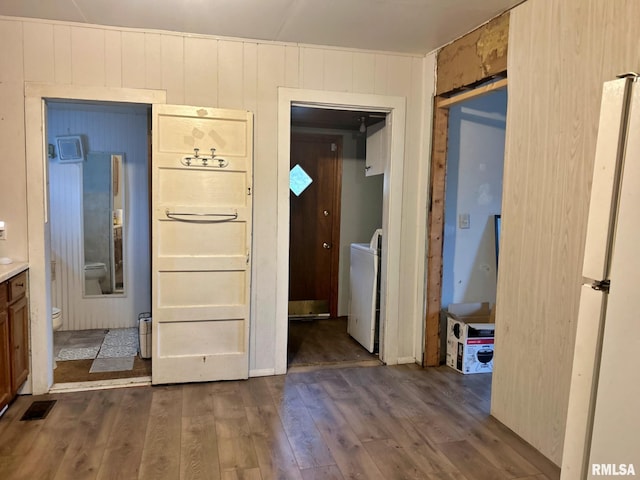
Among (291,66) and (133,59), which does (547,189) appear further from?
(133,59)

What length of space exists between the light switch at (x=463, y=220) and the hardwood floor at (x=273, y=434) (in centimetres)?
125

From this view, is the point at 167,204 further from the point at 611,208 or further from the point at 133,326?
the point at 611,208

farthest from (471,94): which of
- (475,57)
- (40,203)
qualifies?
(40,203)

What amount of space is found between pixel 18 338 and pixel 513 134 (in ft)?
10.6

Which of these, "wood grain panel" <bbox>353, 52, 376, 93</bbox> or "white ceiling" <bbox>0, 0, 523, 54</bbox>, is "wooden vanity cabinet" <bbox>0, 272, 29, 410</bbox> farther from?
"wood grain panel" <bbox>353, 52, 376, 93</bbox>

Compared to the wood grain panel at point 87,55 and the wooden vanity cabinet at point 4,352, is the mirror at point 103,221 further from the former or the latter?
the wooden vanity cabinet at point 4,352

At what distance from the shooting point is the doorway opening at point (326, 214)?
499cm

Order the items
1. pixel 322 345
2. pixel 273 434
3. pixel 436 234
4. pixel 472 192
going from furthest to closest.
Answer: pixel 322 345
pixel 472 192
pixel 436 234
pixel 273 434

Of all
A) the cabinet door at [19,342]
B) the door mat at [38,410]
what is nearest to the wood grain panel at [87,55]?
the cabinet door at [19,342]

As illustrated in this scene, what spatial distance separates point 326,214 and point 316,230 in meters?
0.21

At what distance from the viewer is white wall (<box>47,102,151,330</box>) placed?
4.43 meters

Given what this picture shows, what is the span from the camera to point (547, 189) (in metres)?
2.35

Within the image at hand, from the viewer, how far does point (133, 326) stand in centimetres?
465

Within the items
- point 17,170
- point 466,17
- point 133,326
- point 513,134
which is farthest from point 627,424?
point 133,326
